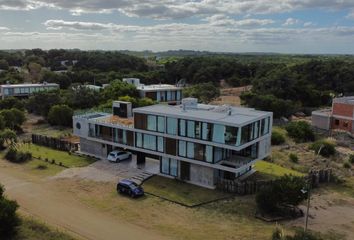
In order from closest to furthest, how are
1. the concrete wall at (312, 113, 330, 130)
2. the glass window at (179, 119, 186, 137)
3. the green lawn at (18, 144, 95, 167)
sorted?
the glass window at (179, 119, 186, 137)
the green lawn at (18, 144, 95, 167)
the concrete wall at (312, 113, 330, 130)

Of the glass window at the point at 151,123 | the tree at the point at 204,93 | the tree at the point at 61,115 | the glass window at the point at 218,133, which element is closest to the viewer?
the glass window at the point at 218,133

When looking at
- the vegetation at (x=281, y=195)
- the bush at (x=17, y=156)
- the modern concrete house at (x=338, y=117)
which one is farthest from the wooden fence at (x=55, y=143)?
the modern concrete house at (x=338, y=117)

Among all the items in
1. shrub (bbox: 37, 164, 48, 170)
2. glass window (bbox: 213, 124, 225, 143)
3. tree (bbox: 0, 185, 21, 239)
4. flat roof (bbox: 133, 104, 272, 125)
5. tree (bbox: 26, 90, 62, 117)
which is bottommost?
shrub (bbox: 37, 164, 48, 170)

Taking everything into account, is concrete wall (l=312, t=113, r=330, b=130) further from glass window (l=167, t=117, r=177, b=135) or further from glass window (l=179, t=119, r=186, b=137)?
glass window (l=167, t=117, r=177, b=135)

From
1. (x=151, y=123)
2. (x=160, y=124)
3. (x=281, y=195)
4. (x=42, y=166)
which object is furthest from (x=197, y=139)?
(x=42, y=166)

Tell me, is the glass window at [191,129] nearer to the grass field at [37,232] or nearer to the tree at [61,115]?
the grass field at [37,232]

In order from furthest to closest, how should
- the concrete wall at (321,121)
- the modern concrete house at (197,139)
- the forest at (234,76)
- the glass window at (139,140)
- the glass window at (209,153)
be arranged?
the forest at (234,76) < the concrete wall at (321,121) < the glass window at (139,140) < the glass window at (209,153) < the modern concrete house at (197,139)

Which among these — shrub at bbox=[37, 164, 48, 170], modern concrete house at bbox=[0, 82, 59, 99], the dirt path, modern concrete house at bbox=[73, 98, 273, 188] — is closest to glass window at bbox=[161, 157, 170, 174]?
modern concrete house at bbox=[73, 98, 273, 188]
